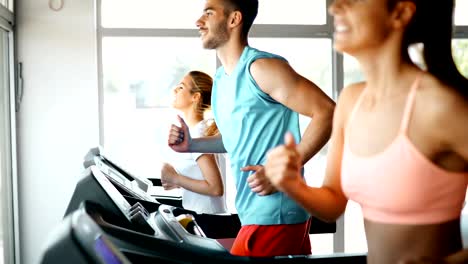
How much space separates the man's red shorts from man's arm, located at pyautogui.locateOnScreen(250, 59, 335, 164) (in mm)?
224

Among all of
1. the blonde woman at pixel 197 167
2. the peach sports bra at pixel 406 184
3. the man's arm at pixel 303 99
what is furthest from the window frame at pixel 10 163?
the peach sports bra at pixel 406 184

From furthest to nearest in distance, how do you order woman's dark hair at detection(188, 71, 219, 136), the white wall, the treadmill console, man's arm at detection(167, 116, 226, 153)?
1. the white wall
2. woman's dark hair at detection(188, 71, 219, 136)
3. man's arm at detection(167, 116, 226, 153)
4. the treadmill console

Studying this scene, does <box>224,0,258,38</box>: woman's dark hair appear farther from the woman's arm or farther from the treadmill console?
the woman's arm

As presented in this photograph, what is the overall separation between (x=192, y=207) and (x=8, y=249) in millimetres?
2135

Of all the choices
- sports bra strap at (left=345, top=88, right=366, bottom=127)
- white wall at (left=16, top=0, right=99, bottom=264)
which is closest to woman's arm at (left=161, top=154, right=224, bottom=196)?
sports bra strap at (left=345, top=88, right=366, bottom=127)

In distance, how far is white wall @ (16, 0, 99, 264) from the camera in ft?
15.5

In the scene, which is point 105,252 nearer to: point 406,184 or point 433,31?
point 406,184

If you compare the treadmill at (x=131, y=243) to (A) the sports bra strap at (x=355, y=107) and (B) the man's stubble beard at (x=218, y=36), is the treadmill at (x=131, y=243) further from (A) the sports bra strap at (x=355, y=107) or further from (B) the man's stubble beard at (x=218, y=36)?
(B) the man's stubble beard at (x=218, y=36)

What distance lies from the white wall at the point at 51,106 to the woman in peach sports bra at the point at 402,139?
3.92 m

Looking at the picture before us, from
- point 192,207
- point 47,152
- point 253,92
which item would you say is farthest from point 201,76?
point 47,152

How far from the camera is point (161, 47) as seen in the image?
4.96 meters

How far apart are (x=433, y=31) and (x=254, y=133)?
846 mm

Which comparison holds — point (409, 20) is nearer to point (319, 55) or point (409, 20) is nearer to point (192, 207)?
point (192, 207)

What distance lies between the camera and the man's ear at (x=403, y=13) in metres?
1.03
